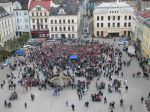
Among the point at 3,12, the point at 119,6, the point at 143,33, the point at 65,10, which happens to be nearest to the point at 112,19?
the point at 119,6

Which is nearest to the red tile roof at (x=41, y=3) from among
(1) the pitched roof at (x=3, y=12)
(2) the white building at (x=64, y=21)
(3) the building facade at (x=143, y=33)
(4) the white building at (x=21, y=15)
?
(4) the white building at (x=21, y=15)

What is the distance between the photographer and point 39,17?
8469 cm

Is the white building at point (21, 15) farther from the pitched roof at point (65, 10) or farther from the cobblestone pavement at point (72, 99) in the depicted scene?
the cobblestone pavement at point (72, 99)

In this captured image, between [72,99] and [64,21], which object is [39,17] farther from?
[72,99]

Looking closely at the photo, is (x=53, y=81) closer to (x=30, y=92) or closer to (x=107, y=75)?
(x=30, y=92)

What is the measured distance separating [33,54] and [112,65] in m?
18.4

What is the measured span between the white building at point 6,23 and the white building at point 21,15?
517cm

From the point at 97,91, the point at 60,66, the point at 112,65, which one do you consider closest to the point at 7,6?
the point at 60,66

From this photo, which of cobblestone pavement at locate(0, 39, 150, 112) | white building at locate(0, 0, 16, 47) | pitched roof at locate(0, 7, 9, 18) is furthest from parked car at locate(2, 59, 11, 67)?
pitched roof at locate(0, 7, 9, 18)

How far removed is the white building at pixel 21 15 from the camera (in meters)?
85.6

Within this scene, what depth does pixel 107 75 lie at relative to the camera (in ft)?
164

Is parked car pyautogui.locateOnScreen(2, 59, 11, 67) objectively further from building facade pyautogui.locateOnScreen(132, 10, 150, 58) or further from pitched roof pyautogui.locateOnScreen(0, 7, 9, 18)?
building facade pyautogui.locateOnScreen(132, 10, 150, 58)

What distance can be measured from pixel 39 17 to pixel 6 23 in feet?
38.1

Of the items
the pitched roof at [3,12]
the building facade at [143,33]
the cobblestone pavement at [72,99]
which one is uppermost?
the pitched roof at [3,12]
